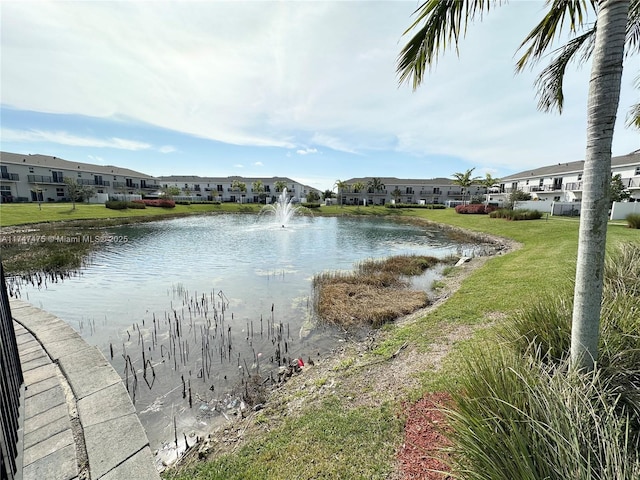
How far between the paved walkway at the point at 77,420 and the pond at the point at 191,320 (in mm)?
947

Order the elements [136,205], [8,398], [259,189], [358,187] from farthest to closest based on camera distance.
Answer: [259,189] < [358,187] < [136,205] < [8,398]

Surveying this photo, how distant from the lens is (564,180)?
4947 centimetres

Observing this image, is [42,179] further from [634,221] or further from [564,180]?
[564,180]

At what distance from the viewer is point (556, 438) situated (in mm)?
1946

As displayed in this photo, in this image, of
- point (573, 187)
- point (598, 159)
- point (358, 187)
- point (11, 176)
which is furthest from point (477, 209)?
point (11, 176)

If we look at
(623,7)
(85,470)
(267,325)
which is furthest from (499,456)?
(267,325)

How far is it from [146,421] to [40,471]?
191 cm

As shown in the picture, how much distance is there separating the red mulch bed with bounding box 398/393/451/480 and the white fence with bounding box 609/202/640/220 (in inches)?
1459

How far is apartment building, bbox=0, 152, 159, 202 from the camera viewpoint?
50.4 meters

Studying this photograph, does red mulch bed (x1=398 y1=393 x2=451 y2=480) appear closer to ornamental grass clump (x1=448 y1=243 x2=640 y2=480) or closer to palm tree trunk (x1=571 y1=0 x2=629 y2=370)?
ornamental grass clump (x1=448 y1=243 x2=640 y2=480)

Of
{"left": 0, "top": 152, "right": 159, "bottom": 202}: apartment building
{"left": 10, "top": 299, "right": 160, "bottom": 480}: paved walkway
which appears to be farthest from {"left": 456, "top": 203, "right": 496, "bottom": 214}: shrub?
{"left": 0, "top": 152, "right": 159, "bottom": 202}: apartment building

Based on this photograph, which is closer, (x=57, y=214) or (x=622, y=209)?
(x=622, y=209)

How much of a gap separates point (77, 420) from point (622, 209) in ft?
137

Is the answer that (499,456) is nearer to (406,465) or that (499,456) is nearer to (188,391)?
(406,465)
